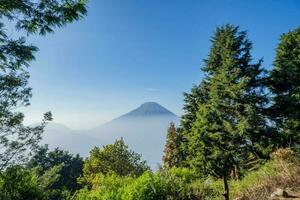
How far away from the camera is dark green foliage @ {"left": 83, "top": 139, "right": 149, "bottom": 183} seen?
4059cm

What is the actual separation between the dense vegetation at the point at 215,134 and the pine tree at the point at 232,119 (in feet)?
0.20

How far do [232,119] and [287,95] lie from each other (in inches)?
149

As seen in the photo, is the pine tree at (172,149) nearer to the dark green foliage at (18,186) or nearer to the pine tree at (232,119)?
the pine tree at (232,119)

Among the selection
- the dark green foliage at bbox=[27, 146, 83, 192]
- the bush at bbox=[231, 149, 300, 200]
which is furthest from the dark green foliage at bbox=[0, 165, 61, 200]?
the dark green foliage at bbox=[27, 146, 83, 192]

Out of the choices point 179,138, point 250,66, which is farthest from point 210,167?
point 179,138

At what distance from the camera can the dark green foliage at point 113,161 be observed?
133ft

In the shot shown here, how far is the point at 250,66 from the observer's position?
A: 20859 mm

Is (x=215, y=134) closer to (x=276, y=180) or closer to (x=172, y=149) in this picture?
(x=276, y=180)

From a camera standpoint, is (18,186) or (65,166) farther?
(65,166)

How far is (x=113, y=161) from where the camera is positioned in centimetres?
4103

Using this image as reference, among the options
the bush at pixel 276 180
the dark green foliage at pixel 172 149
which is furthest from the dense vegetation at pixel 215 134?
the dark green foliage at pixel 172 149

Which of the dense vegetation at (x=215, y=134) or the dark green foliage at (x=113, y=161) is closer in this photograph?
the dense vegetation at (x=215, y=134)

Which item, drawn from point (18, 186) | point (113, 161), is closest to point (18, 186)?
point (18, 186)

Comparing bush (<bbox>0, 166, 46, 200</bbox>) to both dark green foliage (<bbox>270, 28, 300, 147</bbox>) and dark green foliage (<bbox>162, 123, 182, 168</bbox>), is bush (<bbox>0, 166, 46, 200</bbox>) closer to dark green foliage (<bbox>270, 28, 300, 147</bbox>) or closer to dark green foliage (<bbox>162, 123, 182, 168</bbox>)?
dark green foliage (<bbox>270, 28, 300, 147</bbox>)
